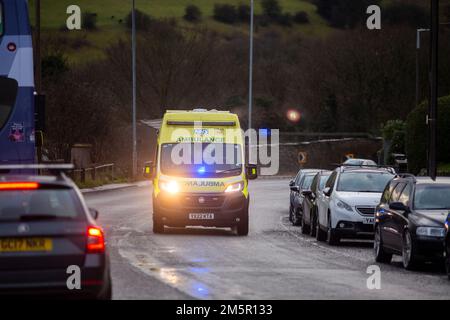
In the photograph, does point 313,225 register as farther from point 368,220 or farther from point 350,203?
point 368,220

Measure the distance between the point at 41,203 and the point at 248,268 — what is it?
7371 mm

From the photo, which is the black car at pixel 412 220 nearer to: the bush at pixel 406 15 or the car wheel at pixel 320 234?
the car wheel at pixel 320 234

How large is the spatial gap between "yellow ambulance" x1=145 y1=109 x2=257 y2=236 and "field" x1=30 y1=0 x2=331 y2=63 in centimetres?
8515

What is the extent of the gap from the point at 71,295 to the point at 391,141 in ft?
174

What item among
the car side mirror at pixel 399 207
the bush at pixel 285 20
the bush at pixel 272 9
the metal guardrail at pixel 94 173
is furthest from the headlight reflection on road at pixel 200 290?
the bush at pixel 272 9

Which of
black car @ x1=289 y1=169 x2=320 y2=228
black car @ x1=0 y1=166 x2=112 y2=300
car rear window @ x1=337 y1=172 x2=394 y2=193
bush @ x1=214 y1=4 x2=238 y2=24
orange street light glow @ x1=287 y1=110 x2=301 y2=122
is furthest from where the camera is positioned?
bush @ x1=214 y1=4 x2=238 y2=24

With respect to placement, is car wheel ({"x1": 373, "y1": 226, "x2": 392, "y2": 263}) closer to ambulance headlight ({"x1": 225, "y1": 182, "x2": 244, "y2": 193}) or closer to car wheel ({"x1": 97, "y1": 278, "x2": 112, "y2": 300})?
ambulance headlight ({"x1": 225, "y1": 182, "x2": 244, "y2": 193})

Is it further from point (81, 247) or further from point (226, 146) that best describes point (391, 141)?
point (81, 247)

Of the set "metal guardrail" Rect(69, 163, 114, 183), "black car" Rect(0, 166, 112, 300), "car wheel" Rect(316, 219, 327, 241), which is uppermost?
"black car" Rect(0, 166, 112, 300)

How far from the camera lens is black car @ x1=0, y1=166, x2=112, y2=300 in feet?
39.2

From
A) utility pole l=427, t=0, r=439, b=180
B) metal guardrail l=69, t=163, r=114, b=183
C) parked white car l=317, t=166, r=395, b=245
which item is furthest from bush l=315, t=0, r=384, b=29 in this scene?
parked white car l=317, t=166, r=395, b=245
